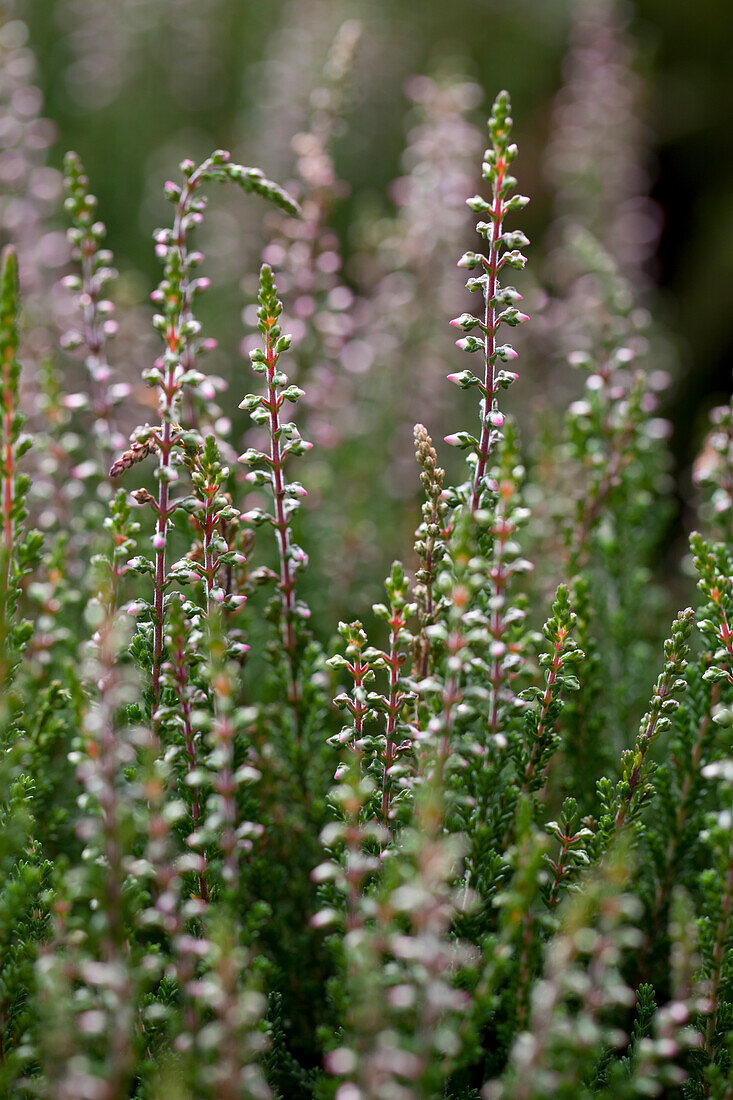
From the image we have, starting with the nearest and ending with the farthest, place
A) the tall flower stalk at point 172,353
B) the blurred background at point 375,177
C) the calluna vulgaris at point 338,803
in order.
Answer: the calluna vulgaris at point 338,803 < the tall flower stalk at point 172,353 < the blurred background at point 375,177

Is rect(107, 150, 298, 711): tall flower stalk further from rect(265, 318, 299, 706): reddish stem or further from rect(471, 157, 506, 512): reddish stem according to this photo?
rect(471, 157, 506, 512): reddish stem

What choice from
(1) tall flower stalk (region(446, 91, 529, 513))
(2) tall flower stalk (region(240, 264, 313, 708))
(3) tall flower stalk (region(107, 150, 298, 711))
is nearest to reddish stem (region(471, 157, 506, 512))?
(1) tall flower stalk (region(446, 91, 529, 513))

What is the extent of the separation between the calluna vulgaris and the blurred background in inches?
15.3

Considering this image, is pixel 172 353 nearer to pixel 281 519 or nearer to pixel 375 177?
pixel 281 519

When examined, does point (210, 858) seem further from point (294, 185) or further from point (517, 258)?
point (294, 185)

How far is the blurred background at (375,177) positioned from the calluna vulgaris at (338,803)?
389 mm

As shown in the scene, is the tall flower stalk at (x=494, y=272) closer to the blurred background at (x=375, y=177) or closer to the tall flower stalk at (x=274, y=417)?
the tall flower stalk at (x=274, y=417)

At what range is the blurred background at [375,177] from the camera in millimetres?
2975

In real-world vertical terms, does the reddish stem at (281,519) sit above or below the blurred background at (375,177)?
below

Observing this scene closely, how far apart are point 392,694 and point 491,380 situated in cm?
51

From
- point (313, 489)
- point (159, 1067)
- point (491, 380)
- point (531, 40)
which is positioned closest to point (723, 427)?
point (491, 380)

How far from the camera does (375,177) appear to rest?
6.60 meters

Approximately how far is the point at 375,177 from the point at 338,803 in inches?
236

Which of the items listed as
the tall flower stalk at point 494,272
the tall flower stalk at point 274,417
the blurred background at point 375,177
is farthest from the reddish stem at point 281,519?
the tall flower stalk at point 494,272
